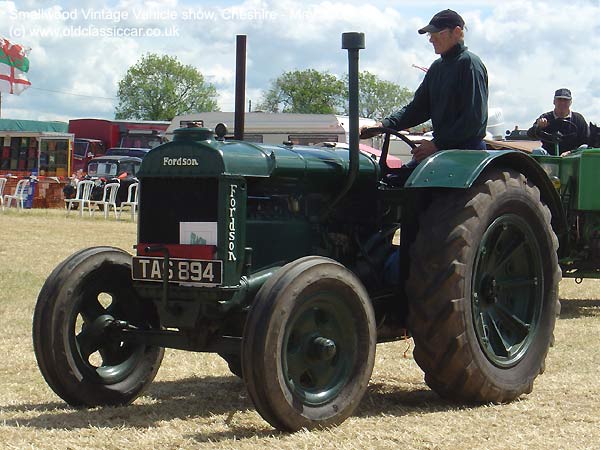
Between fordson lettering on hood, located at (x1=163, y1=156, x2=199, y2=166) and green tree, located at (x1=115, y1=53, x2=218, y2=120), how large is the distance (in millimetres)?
76334

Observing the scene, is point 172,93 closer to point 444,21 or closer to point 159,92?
point 159,92

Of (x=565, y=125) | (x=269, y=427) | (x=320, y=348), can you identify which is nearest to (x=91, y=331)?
(x=269, y=427)

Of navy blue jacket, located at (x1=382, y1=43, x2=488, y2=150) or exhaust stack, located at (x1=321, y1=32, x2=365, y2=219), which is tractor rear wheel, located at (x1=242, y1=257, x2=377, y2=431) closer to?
exhaust stack, located at (x1=321, y1=32, x2=365, y2=219)

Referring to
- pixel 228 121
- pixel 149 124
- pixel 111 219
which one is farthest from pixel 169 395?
pixel 149 124

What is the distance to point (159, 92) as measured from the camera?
81938mm

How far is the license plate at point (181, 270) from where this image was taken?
486 cm

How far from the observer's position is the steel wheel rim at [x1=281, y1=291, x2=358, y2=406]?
4773 mm

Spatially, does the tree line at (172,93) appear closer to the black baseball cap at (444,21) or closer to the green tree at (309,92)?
the green tree at (309,92)

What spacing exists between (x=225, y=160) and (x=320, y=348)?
1.00 meters

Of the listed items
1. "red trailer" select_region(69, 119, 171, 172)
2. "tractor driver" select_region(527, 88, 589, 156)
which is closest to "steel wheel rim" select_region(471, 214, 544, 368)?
"tractor driver" select_region(527, 88, 589, 156)

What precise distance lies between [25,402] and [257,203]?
1648 mm

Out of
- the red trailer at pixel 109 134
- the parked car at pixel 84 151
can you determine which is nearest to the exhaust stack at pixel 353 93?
the parked car at pixel 84 151

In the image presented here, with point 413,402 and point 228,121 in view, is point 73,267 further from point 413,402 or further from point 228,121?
point 228,121

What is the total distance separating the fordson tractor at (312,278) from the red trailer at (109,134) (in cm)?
3466
